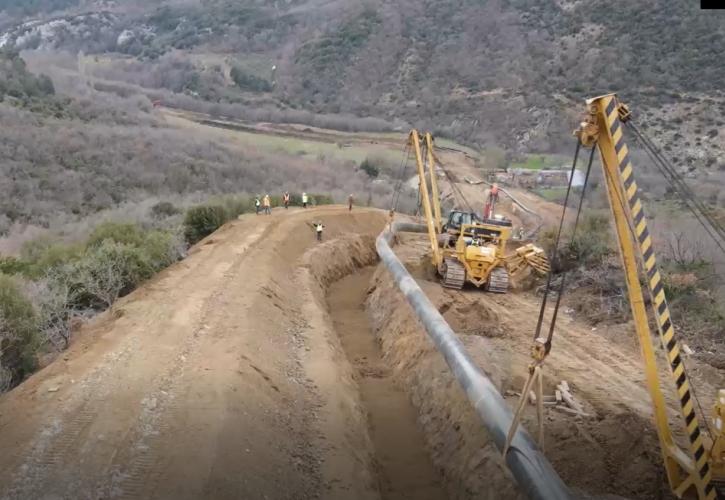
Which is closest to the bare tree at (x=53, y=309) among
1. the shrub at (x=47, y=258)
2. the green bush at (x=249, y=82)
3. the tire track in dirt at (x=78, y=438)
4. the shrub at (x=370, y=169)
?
the shrub at (x=47, y=258)

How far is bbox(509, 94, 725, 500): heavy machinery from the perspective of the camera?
8.98m

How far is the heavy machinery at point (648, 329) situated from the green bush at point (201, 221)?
925 inches

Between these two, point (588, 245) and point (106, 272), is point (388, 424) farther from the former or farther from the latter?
point (588, 245)

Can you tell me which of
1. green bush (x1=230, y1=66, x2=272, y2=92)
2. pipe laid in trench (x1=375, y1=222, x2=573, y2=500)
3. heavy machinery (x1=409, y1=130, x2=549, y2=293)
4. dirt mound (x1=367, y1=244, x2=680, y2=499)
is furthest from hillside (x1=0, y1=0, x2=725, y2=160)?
pipe laid in trench (x1=375, y1=222, x2=573, y2=500)

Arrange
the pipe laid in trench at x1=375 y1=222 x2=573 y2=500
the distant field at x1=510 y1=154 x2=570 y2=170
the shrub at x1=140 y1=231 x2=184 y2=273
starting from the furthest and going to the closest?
the distant field at x1=510 y1=154 x2=570 y2=170 → the shrub at x1=140 y1=231 x2=184 y2=273 → the pipe laid in trench at x1=375 y1=222 x2=573 y2=500

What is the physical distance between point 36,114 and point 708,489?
5482 centimetres

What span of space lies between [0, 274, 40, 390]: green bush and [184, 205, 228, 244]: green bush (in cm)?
1542

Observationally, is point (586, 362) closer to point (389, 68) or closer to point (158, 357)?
point (158, 357)

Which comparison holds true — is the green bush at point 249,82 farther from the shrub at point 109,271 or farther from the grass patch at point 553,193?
the shrub at point 109,271

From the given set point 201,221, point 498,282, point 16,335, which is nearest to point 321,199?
point 201,221

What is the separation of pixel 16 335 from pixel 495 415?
10.5 m

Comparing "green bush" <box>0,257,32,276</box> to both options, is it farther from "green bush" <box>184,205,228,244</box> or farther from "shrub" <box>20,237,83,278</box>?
"green bush" <box>184,205,228,244</box>

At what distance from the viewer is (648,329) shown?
982 centimetres

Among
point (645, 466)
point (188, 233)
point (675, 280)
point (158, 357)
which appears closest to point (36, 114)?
point (188, 233)
